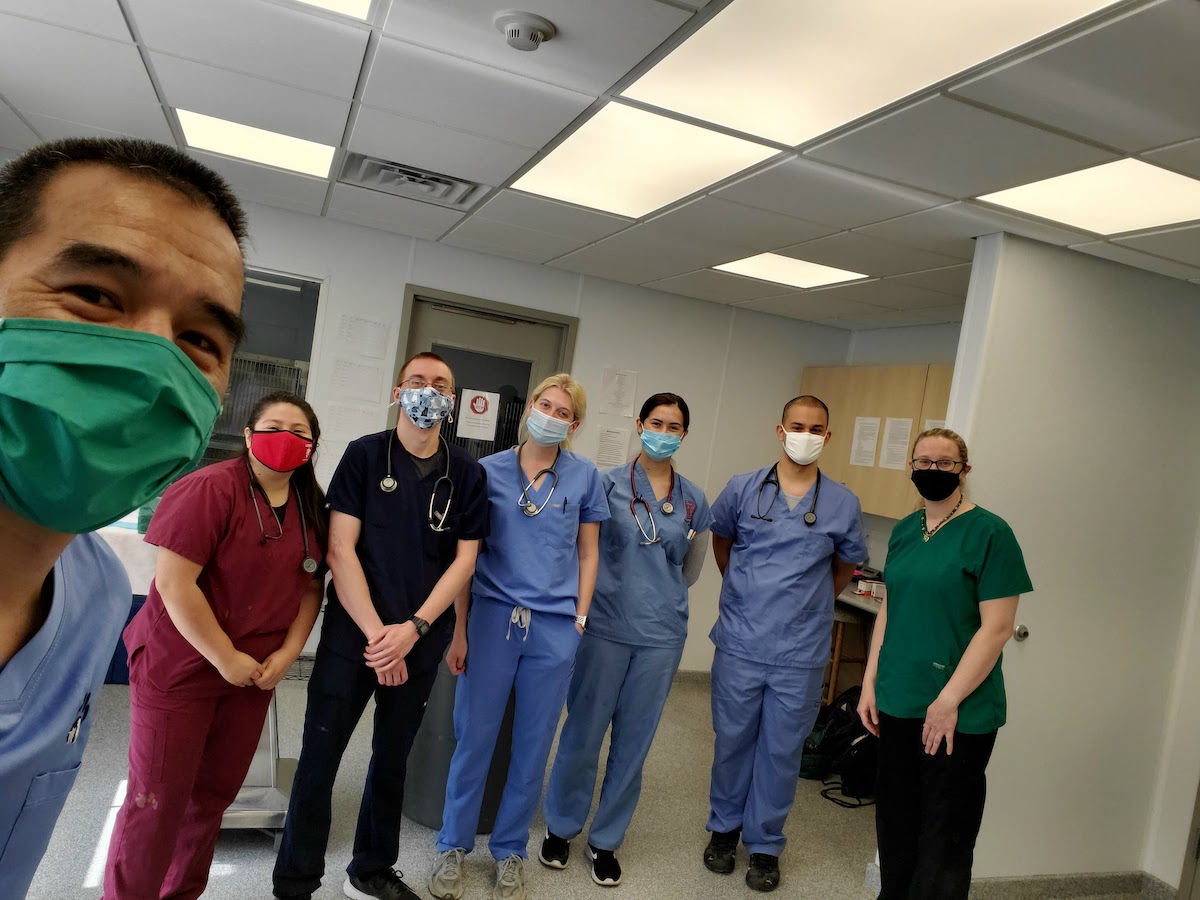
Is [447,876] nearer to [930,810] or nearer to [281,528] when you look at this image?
[281,528]

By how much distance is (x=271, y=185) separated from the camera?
3816 millimetres

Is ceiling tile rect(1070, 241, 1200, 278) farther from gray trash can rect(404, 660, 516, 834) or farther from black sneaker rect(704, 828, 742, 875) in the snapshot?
gray trash can rect(404, 660, 516, 834)

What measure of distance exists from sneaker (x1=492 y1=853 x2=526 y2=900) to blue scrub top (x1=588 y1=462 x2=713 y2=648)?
0.73 meters

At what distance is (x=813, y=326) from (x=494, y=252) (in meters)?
2.15

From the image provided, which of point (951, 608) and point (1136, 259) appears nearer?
point (951, 608)

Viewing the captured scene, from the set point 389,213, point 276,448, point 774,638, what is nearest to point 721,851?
point 774,638

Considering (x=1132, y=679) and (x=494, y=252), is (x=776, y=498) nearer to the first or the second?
(x=1132, y=679)

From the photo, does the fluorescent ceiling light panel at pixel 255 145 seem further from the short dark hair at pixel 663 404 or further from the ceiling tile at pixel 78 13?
the short dark hair at pixel 663 404

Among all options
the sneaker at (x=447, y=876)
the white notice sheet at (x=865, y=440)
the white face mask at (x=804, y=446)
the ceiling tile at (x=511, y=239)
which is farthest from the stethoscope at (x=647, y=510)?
the white notice sheet at (x=865, y=440)

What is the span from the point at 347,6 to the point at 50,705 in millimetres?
1749

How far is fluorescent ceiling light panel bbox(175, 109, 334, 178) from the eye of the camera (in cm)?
310

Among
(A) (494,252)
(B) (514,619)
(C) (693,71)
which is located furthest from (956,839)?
(A) (494,252)

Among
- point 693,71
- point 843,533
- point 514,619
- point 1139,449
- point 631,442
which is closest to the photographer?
point 693,71

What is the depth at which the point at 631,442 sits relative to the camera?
499 cm
